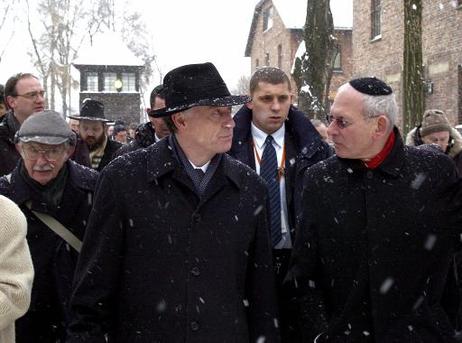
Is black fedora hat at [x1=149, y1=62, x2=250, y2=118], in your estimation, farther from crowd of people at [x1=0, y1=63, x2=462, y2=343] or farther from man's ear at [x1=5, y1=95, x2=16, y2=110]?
man's ear at [x1=5, y1=95, x2=16, y2=110]

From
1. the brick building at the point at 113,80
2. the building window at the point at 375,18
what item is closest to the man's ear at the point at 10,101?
the building window at the point at 375,18

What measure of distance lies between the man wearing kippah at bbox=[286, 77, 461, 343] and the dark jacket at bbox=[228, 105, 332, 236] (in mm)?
836

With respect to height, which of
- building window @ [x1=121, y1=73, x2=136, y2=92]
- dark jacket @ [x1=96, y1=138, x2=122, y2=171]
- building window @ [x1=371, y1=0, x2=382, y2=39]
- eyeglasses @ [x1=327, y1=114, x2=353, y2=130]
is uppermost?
building window @ [x1=371, y1=0, x2=382, y2=39]

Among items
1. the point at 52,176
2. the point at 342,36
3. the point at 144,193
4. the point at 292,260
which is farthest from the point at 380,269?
the point at 342,36

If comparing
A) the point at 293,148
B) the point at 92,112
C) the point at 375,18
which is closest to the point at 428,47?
the point at 375,18

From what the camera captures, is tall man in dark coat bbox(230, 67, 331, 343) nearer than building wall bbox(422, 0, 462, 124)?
Yes

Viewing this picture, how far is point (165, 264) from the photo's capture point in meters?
3.05

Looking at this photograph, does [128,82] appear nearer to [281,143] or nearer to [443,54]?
[443,54]

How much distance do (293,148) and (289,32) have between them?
3561 centimetres

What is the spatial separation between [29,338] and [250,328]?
1.71m

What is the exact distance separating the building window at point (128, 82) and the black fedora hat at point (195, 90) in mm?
38786

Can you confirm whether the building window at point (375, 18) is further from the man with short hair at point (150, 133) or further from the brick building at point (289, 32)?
the man with short hair at point (150, 133)

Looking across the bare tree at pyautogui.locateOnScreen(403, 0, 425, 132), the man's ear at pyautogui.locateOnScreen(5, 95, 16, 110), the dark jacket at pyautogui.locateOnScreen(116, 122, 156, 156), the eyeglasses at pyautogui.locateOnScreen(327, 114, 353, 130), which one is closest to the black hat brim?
the eyeglasses at pyautogui.locateOnScreen(327, 114, 353, 130)

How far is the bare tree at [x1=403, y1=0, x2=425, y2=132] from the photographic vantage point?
1180 centimetres
